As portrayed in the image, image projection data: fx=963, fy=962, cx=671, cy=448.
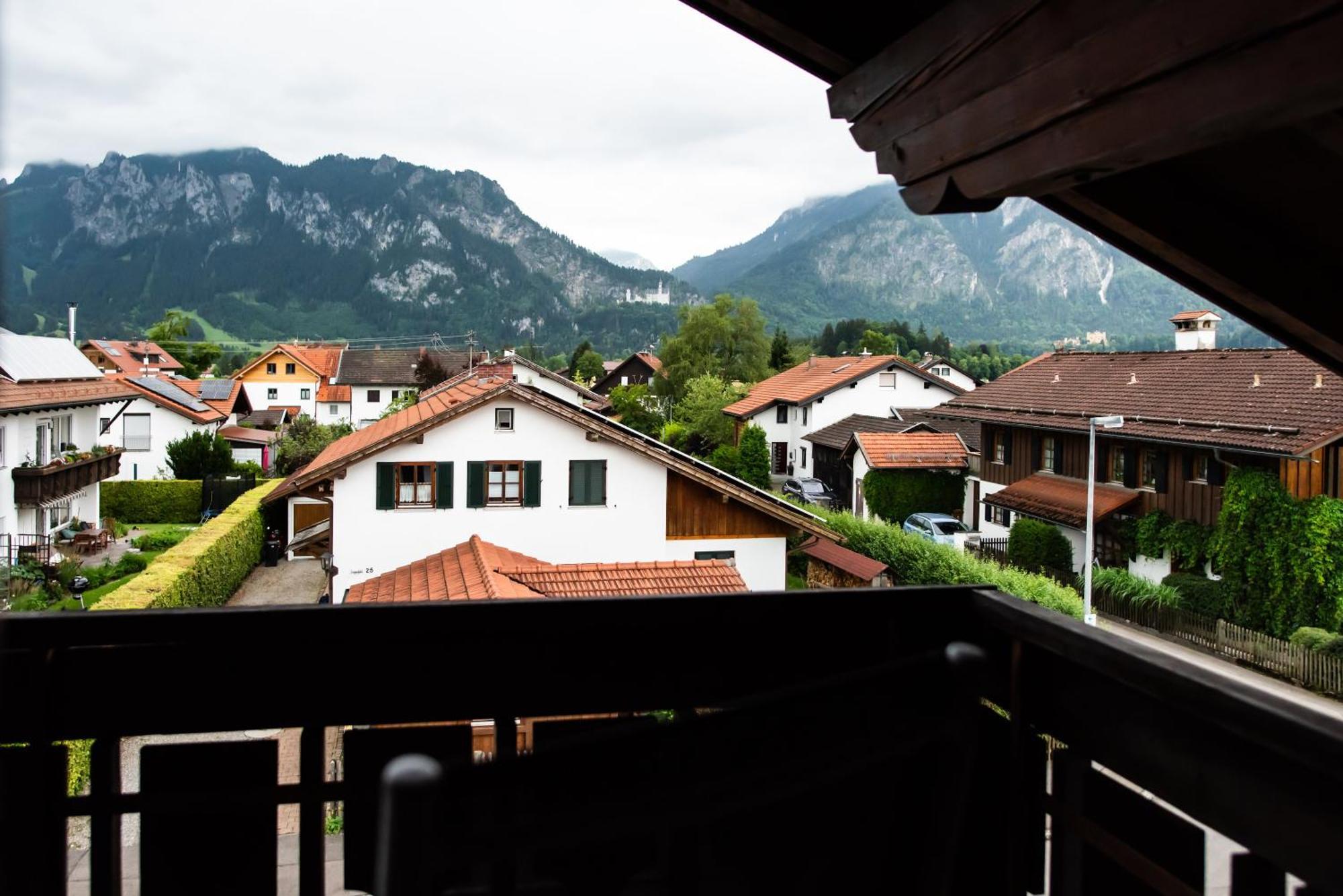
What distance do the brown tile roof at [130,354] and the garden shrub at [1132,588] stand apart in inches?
1721

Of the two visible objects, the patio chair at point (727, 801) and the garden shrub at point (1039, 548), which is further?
the garden shrub at point (1039, 548)

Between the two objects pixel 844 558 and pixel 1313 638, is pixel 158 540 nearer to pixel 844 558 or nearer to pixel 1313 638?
pixel 844 558

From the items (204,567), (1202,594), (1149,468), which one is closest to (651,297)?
(1149,468)

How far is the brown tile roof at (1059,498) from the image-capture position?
64.3ft

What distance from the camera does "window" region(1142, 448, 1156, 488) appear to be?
1934cm

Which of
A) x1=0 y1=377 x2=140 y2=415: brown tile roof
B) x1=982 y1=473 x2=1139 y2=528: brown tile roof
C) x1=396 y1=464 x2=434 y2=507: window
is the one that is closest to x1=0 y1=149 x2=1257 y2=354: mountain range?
x1=982 y1=473 x2=1139 y2=528: brown tile roof

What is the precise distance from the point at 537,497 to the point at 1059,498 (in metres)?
12.1

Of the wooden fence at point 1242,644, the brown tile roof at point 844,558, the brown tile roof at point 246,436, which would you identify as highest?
the brown tile roof at point 246,436

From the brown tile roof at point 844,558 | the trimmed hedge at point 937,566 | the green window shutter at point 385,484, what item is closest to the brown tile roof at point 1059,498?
the trimmed hedge at point 937,566

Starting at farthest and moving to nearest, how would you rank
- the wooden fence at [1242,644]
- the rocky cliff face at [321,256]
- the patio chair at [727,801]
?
the rocky cliff face at [321,256] < the wooden fence at [1242,644] < the patio chair at [727,801]

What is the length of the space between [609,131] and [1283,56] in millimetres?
5723

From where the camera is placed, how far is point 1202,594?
57.7 ft

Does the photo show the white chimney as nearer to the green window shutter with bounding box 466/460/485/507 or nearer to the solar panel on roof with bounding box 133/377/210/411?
the green window shutter with bounding box 466/460/485/507

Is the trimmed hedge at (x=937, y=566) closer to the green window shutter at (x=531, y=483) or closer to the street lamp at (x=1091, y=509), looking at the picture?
the street lamp at (x=1091, y=509)
